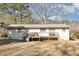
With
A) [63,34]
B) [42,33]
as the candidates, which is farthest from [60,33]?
[42,33]

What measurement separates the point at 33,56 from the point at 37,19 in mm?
530

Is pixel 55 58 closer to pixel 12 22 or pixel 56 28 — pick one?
pixel 56 28

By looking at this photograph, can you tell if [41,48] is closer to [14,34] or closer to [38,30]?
[38,30]

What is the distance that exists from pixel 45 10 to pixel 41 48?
55cm

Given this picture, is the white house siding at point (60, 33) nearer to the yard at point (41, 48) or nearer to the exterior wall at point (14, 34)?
the yard at point (41, 48)

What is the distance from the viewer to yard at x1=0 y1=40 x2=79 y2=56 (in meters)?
4.45

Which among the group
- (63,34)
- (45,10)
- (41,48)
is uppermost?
(45,10)

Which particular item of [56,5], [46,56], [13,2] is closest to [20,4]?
[13,2]

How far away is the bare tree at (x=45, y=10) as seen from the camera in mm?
4477

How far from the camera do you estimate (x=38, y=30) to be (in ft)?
14.8

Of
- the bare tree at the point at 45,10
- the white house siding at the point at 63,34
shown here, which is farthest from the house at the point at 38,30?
the bare tree at the point at 45,10

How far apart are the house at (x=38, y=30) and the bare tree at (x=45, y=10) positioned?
0.12 meters

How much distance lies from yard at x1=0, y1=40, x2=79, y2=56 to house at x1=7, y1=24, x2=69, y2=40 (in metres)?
0.10

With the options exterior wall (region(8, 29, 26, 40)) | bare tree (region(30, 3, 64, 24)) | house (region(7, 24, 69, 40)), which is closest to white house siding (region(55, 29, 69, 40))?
house (region(7, 24, 69, 40))
